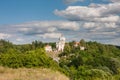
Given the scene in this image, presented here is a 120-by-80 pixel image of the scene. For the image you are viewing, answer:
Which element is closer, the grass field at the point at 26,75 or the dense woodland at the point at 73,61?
the grass field at the point at 26,75

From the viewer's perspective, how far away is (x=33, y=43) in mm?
186500

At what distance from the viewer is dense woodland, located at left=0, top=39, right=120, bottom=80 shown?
5316 centimetres

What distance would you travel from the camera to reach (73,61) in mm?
129500

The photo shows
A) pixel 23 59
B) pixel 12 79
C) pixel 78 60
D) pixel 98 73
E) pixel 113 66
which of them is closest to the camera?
pixel 12 79

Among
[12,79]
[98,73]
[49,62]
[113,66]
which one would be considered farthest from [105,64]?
[12,79]

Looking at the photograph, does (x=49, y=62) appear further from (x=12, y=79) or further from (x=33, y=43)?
(x=33, y=43)

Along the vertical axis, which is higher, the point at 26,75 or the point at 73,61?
the point at 26,75

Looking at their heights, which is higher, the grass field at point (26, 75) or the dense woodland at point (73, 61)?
the grass field at point (26, 75)

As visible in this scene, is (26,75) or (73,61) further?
(73,61)

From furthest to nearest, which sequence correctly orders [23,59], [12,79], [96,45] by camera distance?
[96,45]
[23,59]
[12,79]

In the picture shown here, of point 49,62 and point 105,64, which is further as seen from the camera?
point 105,64

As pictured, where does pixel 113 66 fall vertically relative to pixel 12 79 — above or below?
below

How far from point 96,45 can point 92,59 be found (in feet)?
223

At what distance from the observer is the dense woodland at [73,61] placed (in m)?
53.2
